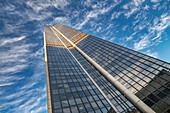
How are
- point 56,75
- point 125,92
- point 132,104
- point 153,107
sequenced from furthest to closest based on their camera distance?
1. point 56,75
2. point 125,92
3. point 132,104
4. point 153,107

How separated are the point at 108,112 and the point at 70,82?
15160 millimetres

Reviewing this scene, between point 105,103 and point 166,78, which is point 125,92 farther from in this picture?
point 166,78

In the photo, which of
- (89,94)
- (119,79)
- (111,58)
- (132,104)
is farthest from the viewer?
(111,58)

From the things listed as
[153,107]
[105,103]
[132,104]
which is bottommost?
[105,103]

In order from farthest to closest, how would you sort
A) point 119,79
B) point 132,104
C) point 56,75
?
point 56,75 < point 119,79 < point 132,104

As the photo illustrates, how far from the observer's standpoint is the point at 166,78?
25.0 metres

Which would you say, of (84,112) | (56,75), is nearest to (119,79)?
(84,112)

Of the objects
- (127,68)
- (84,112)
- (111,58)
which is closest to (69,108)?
(84,112)

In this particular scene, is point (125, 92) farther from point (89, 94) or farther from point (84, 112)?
point (84, 112)

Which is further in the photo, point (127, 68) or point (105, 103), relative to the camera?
point (127, 68)

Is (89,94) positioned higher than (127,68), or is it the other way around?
(127,68)

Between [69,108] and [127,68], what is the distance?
24.2 m

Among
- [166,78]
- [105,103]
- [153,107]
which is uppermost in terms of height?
[166,78]

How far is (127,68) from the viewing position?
3484 cm
